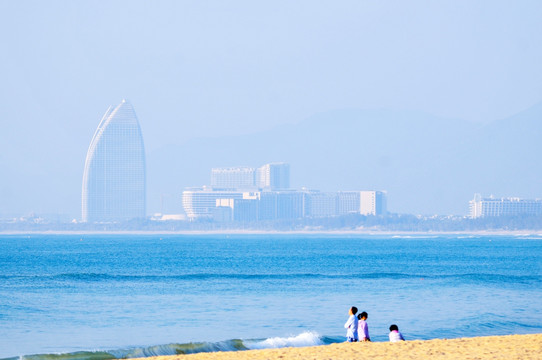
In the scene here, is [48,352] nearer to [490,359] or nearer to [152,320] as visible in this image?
[152,320]

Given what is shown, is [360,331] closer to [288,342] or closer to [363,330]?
[363,330]

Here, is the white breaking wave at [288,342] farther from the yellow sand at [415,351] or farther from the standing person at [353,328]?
the yellow sand at [415,351]

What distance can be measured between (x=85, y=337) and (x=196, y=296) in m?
15.4

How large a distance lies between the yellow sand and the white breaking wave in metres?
4.23

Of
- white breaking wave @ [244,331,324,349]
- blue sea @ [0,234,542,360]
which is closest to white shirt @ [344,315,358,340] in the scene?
white breaking wave @ [244,331,324,349]

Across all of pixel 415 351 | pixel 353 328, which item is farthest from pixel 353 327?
pixel 415 351

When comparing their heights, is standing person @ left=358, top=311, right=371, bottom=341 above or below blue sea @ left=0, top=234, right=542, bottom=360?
above

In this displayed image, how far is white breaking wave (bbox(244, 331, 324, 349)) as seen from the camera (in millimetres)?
30141

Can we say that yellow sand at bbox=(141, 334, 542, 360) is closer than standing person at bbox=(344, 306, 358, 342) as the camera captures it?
Yes

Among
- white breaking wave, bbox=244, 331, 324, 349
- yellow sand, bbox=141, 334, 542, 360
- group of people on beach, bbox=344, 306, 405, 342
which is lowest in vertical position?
white breaking wave, bbox=244, 331, 324, 349

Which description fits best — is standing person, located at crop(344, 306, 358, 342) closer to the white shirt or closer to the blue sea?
the white shirt

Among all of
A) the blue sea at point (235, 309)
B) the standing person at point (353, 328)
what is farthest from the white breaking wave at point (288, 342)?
the standing person at point (353, 328)

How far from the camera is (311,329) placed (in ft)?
111

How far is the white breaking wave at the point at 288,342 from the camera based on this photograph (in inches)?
1187
